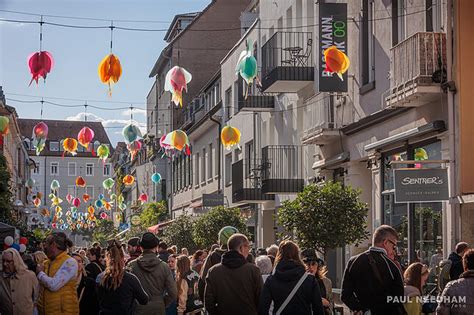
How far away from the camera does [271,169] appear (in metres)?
29.9

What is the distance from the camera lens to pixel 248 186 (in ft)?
109

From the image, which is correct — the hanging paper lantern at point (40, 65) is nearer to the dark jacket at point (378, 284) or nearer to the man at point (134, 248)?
the man at point (134, 248)

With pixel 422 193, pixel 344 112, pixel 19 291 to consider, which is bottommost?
pixel 19 291

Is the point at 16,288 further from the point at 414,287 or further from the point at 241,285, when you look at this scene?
the point at 414,287

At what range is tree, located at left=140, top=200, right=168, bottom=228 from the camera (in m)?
58.5

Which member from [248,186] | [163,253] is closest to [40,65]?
[163,253]

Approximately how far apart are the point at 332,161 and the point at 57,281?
1354 centimetres

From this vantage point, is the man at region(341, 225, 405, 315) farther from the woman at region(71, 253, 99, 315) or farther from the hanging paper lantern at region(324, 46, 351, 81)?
the hanging paper lantern at region(324, 46, 351, 81)

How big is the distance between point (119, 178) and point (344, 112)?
68.8 meters

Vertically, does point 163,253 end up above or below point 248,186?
below

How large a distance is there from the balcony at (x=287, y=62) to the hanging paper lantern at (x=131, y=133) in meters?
5.82

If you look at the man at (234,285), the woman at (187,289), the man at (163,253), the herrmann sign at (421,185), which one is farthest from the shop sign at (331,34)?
the man at (234,285)

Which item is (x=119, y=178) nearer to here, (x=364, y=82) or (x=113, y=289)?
(x=364, y=82)

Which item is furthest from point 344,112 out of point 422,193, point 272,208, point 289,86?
point 272,208
